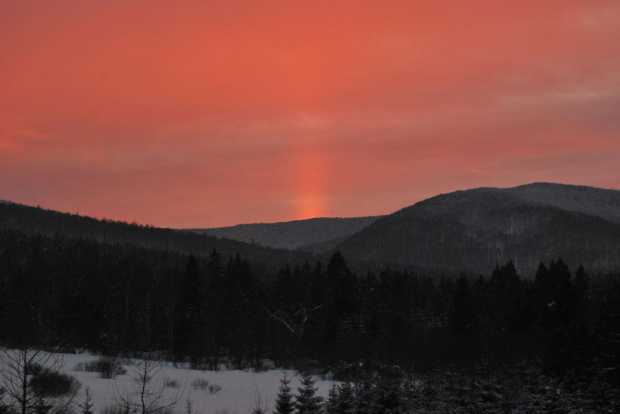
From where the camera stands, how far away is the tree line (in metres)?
74.4

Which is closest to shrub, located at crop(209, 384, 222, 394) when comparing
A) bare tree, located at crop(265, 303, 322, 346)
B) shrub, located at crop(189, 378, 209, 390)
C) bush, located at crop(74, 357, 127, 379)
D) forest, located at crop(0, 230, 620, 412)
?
shrub, located at crop(189, 378, 209, 390)

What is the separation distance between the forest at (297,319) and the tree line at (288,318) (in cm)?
16

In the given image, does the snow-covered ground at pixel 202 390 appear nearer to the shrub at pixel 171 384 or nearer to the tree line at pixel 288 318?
the shrub at pixel 171 384

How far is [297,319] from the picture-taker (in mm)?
88625

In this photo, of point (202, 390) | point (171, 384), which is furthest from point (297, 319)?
point (202, 390)

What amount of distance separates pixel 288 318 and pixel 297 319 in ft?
3.78

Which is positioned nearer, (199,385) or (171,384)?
(171,384)

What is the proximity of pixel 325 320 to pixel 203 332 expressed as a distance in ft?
46.2

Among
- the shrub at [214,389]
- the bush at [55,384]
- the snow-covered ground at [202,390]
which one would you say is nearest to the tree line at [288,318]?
the snow-covered ground at [202,390]

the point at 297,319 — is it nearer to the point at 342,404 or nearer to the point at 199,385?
the point at 199,385

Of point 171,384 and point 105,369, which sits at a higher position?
point 105,369

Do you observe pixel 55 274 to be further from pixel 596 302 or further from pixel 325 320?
pixel 596 302

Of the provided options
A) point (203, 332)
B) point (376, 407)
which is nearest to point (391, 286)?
point (203, 332)

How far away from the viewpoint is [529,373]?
60.6 metres
